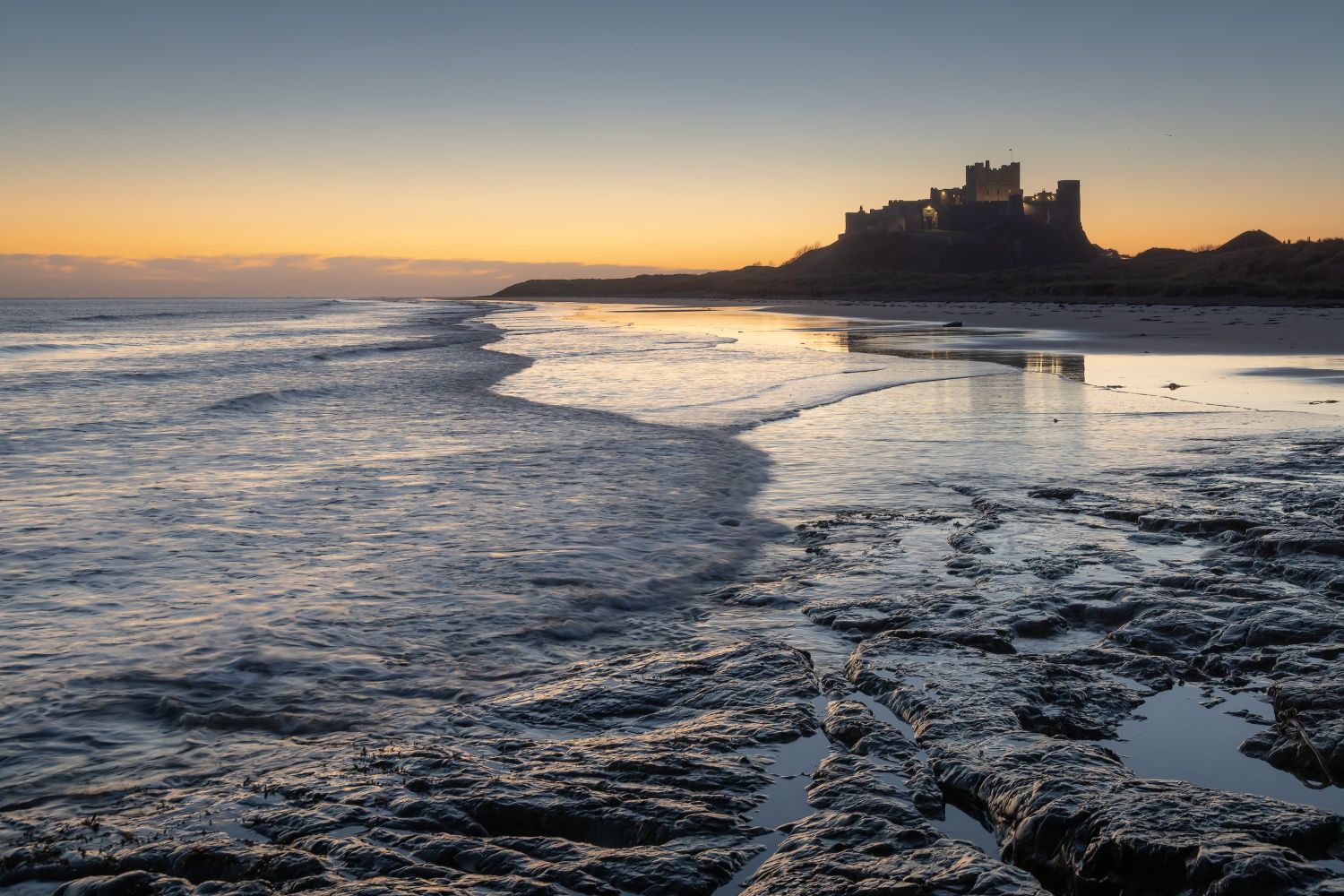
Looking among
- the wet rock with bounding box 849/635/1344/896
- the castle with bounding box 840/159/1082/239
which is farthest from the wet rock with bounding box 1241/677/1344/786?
the castle with bounding box 840/159/1082/239

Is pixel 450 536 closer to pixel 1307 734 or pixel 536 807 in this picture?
pixel 536 807

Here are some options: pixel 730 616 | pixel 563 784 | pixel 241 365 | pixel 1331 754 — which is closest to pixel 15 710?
pixel 563 784

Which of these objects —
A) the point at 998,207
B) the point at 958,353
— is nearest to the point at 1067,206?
the point at 998,207

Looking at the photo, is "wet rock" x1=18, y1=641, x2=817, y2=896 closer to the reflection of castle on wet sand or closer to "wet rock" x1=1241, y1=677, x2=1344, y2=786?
"wet rock" x1=1241, y1=677, x2=1344, y2=786

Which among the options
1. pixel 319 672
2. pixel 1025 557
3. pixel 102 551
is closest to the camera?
pixel 319 672

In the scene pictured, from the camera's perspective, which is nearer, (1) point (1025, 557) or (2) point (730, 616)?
(2) point (730, 616)

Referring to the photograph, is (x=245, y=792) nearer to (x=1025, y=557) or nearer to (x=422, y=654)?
(x=422, y=654)

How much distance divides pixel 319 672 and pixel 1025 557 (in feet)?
13.1

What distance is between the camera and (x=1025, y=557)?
5.66m

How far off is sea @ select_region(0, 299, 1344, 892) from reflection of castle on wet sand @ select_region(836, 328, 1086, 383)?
419 centimetres

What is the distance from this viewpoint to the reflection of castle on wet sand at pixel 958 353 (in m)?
19.2

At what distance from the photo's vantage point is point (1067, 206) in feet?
452

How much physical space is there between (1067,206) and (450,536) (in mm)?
148678

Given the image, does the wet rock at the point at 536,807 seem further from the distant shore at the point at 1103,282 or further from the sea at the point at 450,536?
the distant shore at the point at 1103,282
